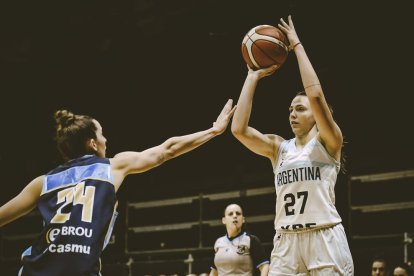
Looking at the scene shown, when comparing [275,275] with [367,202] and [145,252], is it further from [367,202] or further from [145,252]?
[145,252]

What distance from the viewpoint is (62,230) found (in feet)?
9.52

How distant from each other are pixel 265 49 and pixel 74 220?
6.43 feet

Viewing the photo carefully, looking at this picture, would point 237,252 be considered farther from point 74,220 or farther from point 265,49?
point 74,220

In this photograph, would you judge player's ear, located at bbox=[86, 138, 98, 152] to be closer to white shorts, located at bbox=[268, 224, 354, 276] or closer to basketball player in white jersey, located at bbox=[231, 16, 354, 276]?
basketball player in white jersey, located at bbox=[231, 16, 354, 276]

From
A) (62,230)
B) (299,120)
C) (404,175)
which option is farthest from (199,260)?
(62,230)

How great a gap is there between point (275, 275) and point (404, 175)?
666 cm

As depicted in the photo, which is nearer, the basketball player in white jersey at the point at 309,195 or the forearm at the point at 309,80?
the basketball player in white jersey at the point at 309,195

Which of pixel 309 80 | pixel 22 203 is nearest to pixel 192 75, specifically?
pixel 309 80

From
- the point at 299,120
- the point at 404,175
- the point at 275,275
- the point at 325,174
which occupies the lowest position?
the point at 275,275

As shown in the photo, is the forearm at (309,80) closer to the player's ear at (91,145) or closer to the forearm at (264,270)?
the player's ear at (91,145)

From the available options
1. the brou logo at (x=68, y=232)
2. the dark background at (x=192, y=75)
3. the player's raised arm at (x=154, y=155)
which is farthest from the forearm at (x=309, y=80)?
the dark background at (x=192, y=75)

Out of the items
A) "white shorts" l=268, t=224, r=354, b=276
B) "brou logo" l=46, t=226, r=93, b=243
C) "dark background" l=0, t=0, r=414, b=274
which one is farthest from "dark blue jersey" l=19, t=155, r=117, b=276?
"dark background" l=0, t=0, r=414, b=274

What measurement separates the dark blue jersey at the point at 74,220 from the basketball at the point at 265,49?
1.59m

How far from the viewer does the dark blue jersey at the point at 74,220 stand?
2855 millimetres
